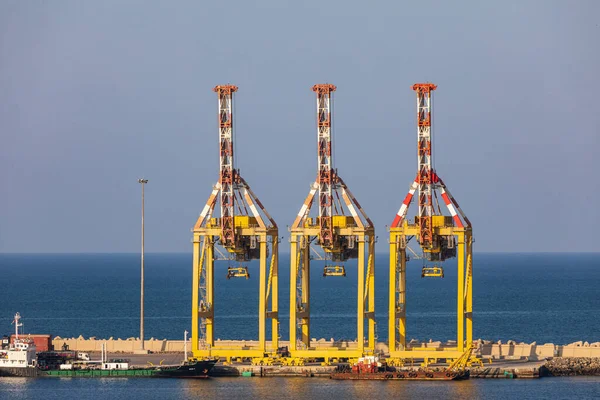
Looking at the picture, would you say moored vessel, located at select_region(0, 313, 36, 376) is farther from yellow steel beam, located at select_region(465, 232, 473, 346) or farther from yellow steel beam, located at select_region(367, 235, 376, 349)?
yellow steel beam, located at select_region(465, 232, 473, 346)

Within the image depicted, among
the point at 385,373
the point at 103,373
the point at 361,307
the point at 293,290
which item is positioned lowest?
the point at 103,373

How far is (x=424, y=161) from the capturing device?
91062 mm

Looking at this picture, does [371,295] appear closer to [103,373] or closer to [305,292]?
[305,292]

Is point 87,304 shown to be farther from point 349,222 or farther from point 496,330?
point 349,222

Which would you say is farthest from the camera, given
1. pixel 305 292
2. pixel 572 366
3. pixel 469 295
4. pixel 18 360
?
pixel 305 292

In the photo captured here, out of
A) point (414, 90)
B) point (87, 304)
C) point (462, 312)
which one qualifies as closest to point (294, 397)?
point (462, 312)

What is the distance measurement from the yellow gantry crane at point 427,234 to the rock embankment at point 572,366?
5.99 m

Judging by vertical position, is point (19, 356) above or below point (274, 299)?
below

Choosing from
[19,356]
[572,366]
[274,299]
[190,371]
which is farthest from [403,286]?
[19,356]

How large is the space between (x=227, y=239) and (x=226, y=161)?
566 centimetres

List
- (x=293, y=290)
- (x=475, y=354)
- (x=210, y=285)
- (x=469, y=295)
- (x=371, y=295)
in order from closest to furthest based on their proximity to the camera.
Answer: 1. (x=469, y=295)
2. (x=371, y=295)
3. (x=293, y=290)
4. (x=475, y=354)
5. (x=210, y=285)

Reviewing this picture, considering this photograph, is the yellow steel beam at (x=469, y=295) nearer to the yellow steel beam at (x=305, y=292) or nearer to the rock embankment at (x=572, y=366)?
the rock embankment at (x=572, y=366)

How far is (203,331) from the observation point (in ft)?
314

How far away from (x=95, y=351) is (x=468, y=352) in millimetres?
29324
